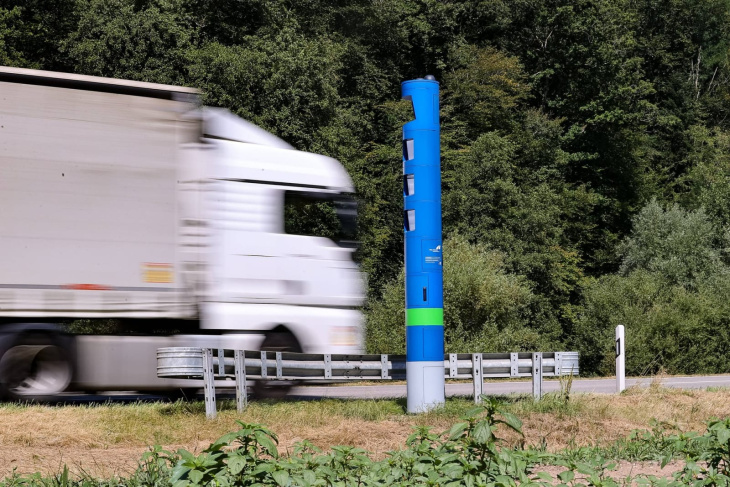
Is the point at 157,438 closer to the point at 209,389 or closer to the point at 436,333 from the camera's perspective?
the point at 209,389

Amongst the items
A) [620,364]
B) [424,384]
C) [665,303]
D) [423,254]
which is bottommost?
[620,364]

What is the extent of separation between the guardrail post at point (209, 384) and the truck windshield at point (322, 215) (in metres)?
3.16

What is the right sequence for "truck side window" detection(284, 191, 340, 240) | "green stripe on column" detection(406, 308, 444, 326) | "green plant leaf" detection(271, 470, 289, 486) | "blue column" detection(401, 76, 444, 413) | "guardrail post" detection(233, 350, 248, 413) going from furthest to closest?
"truck side window" detection(284, 191, 340, 240) → "green stripe on column" detection(406, 308, 444, 326) → "blue column" detection(401, 76, 444, 413) → "guardrail post" detection(233, 350, 248, 413) → "green plant leaf" detection(271, 470, 289, 486)

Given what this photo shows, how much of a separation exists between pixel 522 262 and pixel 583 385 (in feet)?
85.6

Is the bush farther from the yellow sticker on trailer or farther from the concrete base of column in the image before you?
the yellow sticker on trailer

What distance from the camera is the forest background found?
38.2m

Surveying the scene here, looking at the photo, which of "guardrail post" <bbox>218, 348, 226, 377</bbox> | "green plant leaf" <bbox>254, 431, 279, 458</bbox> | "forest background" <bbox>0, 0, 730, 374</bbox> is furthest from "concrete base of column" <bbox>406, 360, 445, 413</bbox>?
"forest background" <bbox>0, 0, 730, 374</bbox>

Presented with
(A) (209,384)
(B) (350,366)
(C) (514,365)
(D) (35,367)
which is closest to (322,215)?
(B) (350,366)

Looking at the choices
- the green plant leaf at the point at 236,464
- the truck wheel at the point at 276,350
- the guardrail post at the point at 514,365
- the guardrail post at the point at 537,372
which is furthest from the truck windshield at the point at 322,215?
the green plant leaf at the point at 236,464

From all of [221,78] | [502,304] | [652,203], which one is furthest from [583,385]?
[652,203]

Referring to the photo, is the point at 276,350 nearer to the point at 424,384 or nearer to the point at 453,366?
the point at 453,366

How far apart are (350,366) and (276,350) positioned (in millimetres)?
1302

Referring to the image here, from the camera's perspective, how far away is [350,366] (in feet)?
46.6

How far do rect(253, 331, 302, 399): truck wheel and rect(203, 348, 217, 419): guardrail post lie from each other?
2373 mm
